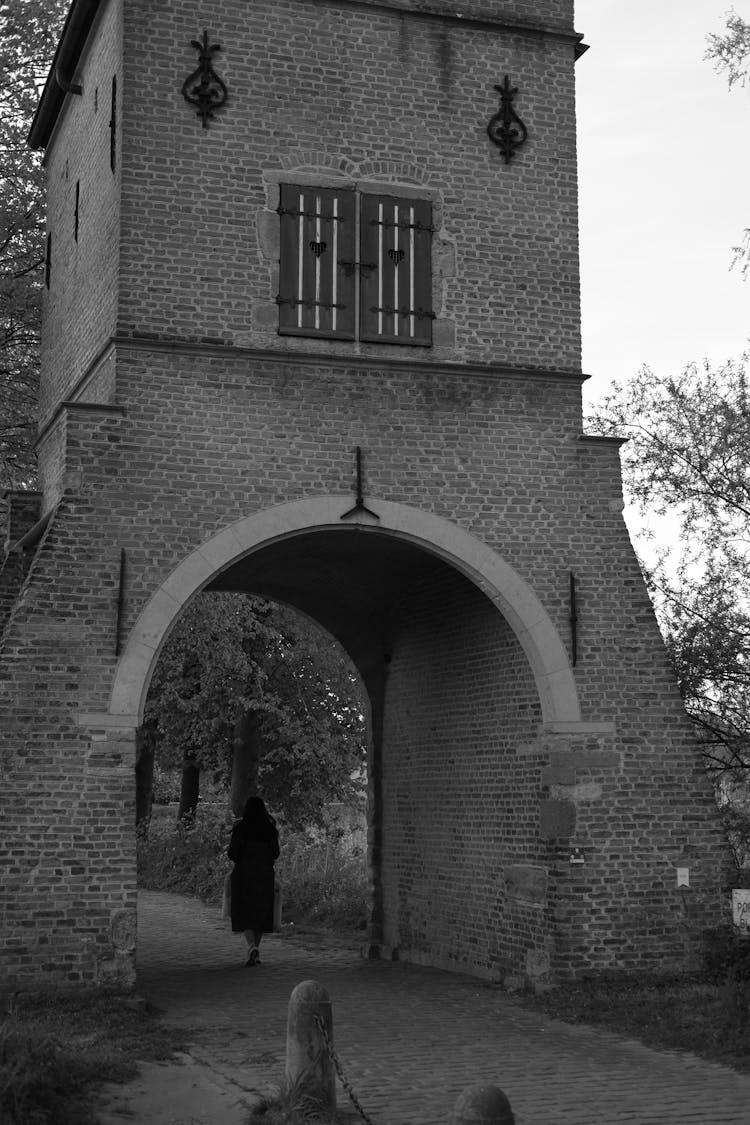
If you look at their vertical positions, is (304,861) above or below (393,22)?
below

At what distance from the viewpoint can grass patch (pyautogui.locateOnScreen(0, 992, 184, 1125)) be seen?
7203mm

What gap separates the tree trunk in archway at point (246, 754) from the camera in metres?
27.2

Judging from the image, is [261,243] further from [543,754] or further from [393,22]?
[543,754]

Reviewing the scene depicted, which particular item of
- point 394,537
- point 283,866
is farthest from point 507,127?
point 283,866

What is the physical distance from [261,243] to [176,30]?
2136 millimetres

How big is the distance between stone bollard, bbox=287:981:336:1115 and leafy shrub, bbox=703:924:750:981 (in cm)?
538

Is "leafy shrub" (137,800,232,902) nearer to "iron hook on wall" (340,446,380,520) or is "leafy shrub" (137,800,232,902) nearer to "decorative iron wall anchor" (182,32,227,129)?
"iron hook on wall" (340,446,380,520)

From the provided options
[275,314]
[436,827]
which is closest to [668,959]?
[436,827]

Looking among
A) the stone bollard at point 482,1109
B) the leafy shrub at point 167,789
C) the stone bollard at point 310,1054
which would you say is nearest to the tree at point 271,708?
the stone bollard at point 310,1054

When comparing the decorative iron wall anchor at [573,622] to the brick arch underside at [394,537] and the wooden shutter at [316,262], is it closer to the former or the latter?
the brick arch underside at [394,537]

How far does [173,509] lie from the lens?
12.5 meters

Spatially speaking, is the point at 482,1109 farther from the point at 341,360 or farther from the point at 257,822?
the point at 257,822

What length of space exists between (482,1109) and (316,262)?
9.07 metres

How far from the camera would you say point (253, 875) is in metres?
14.8
